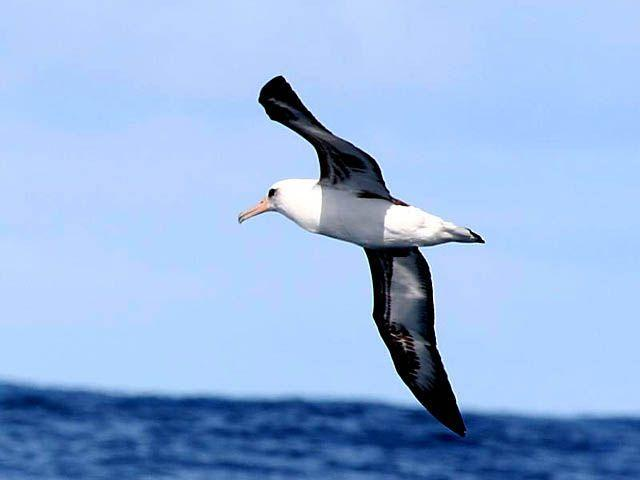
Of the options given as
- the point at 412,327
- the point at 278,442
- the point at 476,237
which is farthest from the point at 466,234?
the point at 278,442

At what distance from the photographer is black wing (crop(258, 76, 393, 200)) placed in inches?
555

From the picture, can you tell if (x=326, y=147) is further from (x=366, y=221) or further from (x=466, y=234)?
(x=466, y=234)

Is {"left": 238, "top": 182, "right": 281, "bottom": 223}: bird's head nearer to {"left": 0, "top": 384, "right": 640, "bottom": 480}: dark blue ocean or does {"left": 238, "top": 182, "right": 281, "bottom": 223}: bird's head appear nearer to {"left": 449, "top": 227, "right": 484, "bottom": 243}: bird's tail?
{"left": 449, "top": 227, "right": 484, "bottom": 243}: bird's tail

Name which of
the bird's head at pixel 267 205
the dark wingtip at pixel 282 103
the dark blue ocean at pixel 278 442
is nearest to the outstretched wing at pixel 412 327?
the bird's head at pixel 267 205

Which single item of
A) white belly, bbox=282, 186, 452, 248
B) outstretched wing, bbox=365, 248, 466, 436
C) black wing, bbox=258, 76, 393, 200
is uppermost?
black wing, bbox=258, 76, 393, 200

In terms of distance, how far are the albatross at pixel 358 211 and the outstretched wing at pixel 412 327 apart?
1 cm

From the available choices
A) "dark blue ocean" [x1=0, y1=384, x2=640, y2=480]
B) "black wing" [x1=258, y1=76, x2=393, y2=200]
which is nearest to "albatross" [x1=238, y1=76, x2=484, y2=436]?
"black wing" [x1=258, y1=76, x2=393, y2=200]

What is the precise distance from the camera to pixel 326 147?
588 inches

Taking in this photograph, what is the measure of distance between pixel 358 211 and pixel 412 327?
3098mm

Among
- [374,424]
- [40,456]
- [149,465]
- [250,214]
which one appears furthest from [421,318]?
[374,424]

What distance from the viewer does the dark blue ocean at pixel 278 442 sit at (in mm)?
46875

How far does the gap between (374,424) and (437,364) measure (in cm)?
3953

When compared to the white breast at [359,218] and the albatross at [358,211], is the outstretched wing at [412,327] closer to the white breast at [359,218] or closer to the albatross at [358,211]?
the albatross at [358,211]

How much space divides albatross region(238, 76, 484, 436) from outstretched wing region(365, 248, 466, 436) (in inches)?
0.5
